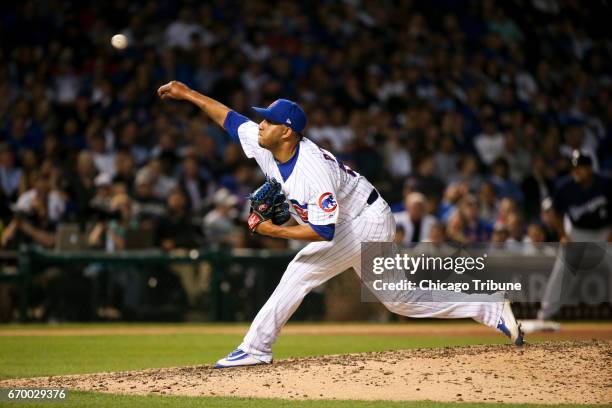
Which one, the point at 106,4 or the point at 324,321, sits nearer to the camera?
the point at 324,321

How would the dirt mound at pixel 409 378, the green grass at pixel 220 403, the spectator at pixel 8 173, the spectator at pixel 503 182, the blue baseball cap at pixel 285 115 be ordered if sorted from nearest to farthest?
the green grass at pixel 220 403 < the dirt mound at pixel 409 378 < the blue baseball cap at pixel 285 115 < the spectator at pixel 8 173 < the spectator at pixel 503 182

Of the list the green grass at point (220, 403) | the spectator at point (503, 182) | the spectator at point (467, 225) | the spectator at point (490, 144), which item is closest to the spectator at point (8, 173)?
the spectator at point (467, 225)

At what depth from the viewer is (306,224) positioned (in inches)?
252

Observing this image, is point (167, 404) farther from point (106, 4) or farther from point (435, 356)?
point (106, 4)

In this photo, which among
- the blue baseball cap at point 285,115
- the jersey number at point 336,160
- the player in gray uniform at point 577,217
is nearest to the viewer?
the blue baseball cap at point 285,115

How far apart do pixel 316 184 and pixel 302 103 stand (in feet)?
29.4

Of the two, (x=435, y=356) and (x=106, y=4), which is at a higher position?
(x=106, y=4)

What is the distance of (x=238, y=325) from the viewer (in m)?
12.2

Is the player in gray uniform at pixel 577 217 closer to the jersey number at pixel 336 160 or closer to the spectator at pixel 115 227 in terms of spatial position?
the jersey number at pixel 336 160

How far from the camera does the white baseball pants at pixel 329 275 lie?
665 cm

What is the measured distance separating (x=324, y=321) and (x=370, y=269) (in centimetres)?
594

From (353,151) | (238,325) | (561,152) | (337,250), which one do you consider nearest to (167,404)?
(337,250)

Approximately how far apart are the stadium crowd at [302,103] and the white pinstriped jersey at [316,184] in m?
5.53

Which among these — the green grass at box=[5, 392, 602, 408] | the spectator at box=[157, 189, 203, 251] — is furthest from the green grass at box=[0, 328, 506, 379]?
the spectator at box=[157, 189, 203, 251]
